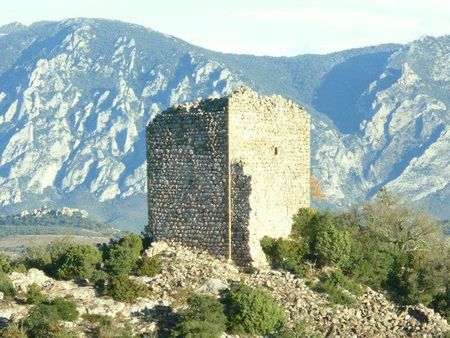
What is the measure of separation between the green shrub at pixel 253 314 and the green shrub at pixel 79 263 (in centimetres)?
499

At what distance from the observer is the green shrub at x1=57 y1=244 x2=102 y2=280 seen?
29.7m

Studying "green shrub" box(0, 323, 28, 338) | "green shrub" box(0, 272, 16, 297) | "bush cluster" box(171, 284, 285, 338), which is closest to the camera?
"green shrub" box(0, 323, 28, 338)

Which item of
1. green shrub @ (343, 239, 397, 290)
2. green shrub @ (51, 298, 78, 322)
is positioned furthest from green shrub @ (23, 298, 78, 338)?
green shrub @ (343, 239, 397, 290)

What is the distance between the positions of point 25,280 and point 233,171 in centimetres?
672

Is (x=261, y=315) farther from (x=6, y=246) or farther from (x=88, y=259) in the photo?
(x=6, y=246)

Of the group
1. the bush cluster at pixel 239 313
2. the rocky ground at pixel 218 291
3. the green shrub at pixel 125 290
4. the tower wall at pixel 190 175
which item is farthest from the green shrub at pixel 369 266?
the green shrub at pixel 125 290

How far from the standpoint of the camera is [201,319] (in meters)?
25.8

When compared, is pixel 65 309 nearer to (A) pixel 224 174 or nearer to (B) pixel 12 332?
(B) pixel 12 332

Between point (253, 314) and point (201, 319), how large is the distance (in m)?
1.37

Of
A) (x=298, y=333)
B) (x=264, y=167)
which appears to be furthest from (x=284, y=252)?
(x=298, y=333)

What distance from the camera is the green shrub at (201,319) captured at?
82.4 ft

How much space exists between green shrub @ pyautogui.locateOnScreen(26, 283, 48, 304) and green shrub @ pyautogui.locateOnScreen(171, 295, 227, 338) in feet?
12.5

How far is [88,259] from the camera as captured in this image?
30.0 metres

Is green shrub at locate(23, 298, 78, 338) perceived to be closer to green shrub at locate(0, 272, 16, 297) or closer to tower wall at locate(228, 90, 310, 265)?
green shrub at locate(0, 272, 16, 297)
